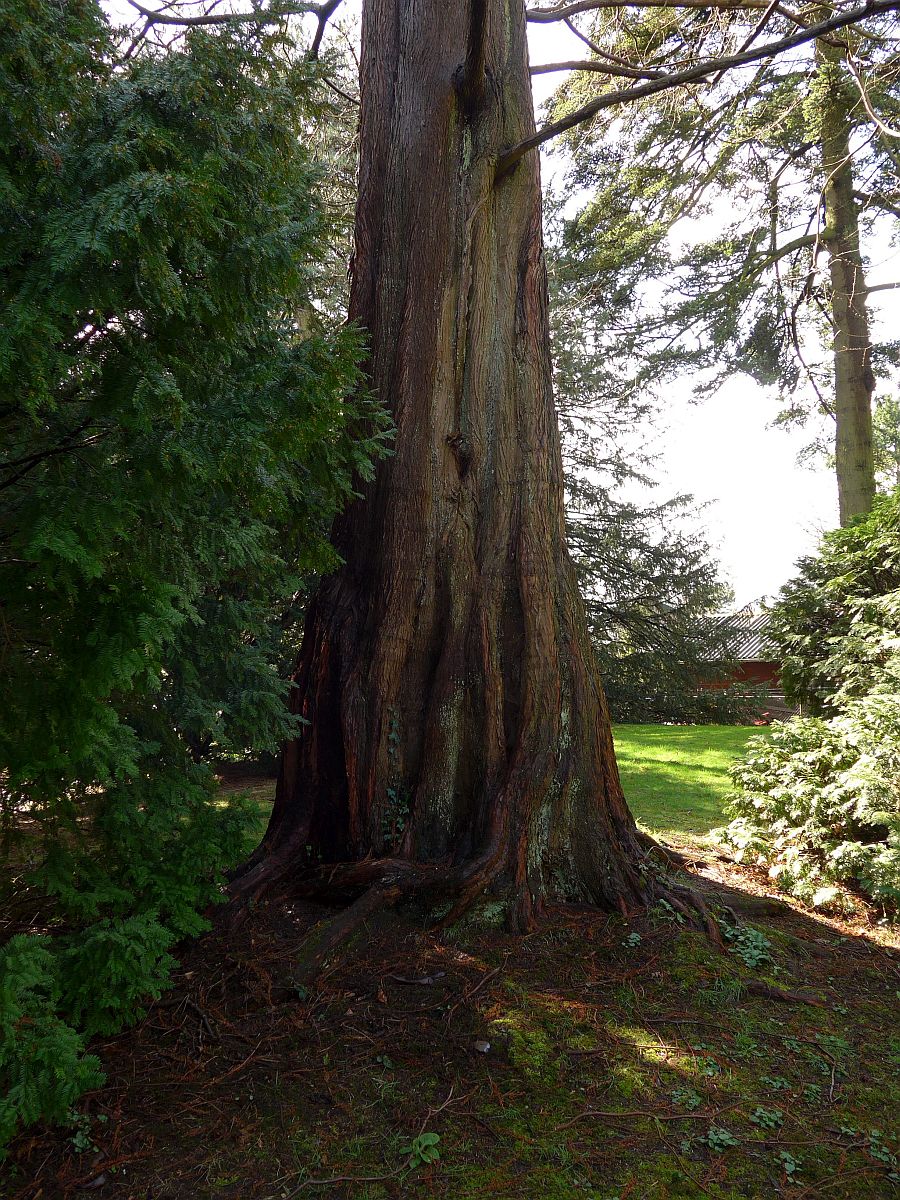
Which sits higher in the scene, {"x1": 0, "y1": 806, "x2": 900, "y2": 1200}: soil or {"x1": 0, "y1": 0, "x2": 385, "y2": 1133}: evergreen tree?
{"x1": 0, "y1": 0, "x2": 385, "y2": 1133}: evergreen tree

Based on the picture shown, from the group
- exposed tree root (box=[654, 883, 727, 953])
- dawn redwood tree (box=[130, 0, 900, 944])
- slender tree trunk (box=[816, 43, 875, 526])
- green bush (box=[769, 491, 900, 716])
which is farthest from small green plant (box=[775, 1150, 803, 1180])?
slender tree trunk (box=[816, 43, 875, 526])

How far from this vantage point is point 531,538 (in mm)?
4457

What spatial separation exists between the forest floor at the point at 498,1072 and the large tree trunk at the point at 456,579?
0.45m

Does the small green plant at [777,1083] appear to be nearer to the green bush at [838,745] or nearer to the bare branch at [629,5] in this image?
the green bush at [838,745]

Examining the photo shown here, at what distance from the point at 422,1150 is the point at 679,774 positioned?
6.21 meters

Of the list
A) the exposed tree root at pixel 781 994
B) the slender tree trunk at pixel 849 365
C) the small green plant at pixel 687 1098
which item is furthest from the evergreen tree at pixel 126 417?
the slender tree trunk at pixel 849 365

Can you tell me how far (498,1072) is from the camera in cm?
294

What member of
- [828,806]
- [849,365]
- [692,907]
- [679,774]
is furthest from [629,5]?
[849,365]

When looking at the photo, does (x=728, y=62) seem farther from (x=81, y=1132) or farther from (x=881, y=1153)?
(x=81, y=1132)

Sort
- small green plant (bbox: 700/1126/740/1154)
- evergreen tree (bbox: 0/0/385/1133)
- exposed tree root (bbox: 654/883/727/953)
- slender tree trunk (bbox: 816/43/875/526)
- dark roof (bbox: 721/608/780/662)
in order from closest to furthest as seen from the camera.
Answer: evergreen tree (bbox: 0/0/385/1133) → small green plant (bbox: 700/1126/740/1154) → exposed tree root (bbox: 654/883/727/953) → dark roof (bbox: 721/608/780/662) → slender tree trunk (bbox: 816/43/875/526)

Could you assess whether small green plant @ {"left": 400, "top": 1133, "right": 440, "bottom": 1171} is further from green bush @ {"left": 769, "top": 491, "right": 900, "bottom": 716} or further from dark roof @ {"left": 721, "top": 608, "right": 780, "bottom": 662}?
dark roof @ {"left": 721, "top": 608, "right": 780, "bottom": 662}

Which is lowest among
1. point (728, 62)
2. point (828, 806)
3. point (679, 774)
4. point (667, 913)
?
point (667, 913)

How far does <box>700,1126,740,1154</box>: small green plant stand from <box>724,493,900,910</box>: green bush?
2.22m

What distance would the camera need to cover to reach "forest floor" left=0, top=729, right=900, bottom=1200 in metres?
2.50
